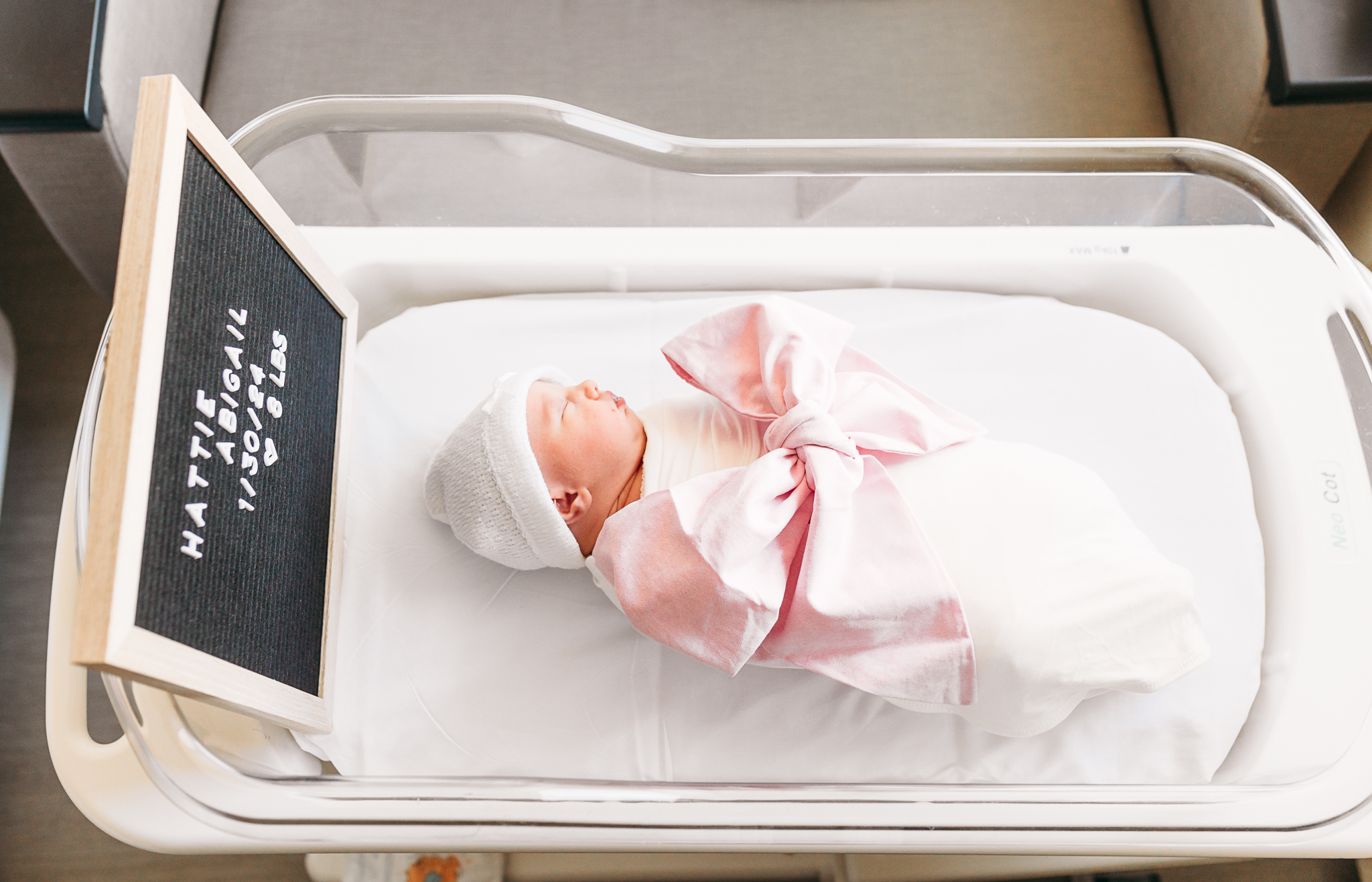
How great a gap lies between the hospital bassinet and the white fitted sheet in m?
0.05

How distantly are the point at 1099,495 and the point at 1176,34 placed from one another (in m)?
1.06

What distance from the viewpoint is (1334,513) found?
95cm

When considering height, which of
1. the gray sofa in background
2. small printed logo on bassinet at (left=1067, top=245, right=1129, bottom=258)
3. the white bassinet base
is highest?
the gray sofa in background

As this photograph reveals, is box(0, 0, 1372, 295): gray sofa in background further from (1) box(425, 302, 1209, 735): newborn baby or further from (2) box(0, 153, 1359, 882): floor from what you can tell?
(1) box(425, 302, 1209, 735): newborn baby

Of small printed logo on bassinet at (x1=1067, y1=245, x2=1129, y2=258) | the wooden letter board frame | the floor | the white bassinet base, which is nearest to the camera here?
the wooden letter board frame

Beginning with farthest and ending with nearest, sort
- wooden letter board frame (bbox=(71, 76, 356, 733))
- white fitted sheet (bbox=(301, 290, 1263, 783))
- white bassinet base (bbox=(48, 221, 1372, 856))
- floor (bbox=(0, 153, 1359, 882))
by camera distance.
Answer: floor (bbox=(0, 153, 1359, 882)), white fitted sheet (bbox=(301, 290, 1263, 783)), white bassinet base (bbox=(48, 221, 1372, 856)), wooden letter board frame (bbox=(71, 76, 356, 733))

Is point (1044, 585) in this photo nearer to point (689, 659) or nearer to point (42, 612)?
point (689, 659)

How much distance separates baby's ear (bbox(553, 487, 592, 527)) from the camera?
959mm

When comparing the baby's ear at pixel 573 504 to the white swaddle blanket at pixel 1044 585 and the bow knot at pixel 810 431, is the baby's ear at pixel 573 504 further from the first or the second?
the bow knot at pixel 810 431

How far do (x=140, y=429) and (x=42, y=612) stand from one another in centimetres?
119

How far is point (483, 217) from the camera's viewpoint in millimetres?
1125

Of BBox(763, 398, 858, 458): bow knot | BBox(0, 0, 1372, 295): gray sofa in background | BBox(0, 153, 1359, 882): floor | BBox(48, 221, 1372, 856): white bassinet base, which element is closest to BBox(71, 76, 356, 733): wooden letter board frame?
BBox(48, 221, 1372, 856): white bassinet base

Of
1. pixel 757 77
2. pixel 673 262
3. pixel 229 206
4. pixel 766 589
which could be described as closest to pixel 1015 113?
pixel 757 77

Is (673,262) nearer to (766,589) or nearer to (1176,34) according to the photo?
(766,589)
